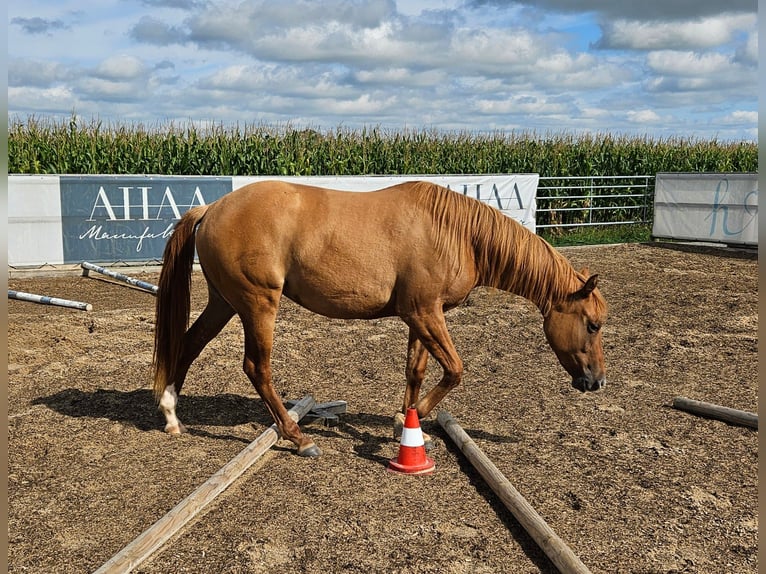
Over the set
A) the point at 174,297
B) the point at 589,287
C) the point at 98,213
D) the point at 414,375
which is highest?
the point at 589,287

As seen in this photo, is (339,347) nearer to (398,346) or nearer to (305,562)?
(398,346)

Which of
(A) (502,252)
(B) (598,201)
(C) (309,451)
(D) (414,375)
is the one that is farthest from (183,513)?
(B) (598,201)

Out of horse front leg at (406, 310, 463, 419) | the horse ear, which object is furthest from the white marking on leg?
the horse ear

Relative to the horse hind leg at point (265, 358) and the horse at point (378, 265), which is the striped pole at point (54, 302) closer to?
the horse at point (378, 265)

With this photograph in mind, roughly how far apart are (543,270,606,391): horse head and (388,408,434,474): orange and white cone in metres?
1.22

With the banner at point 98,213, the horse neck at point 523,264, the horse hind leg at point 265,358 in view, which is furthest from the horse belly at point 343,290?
the banner at point 98,213

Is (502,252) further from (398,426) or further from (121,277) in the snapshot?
(121,277)

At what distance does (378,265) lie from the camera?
188 inches

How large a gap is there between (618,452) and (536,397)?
1.27 metres

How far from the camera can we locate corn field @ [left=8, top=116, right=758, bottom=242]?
15.4m

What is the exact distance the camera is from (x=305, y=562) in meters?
3.46

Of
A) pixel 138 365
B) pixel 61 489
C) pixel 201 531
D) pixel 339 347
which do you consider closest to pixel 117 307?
pixel 138 365

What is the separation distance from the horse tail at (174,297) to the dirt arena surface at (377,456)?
519 mm

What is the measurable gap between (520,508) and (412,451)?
3.01 feet
